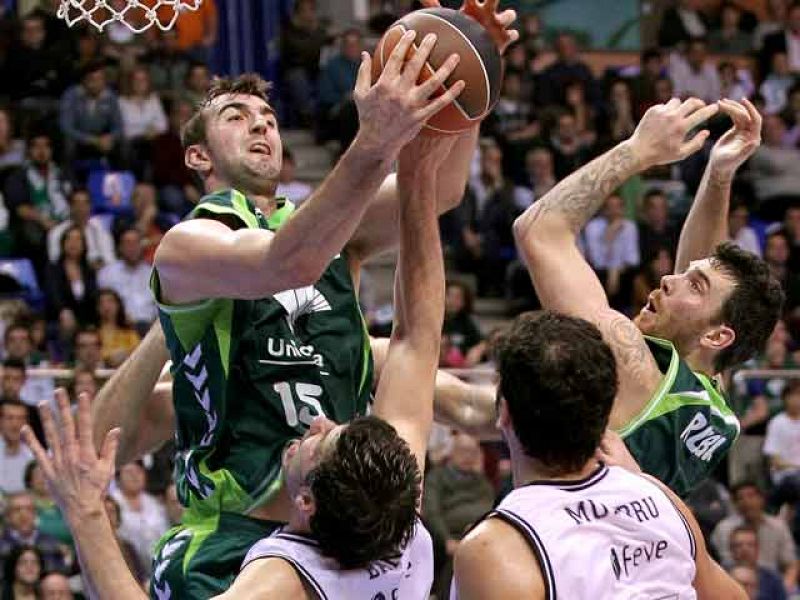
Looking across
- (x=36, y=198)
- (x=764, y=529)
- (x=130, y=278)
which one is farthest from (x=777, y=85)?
(x=36, y=198)

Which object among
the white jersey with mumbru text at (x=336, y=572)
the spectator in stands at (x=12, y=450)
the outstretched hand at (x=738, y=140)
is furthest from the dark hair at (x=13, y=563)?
the white jersey with mumbru text at (x=336, y=572)

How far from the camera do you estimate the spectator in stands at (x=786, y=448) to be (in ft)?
36.1

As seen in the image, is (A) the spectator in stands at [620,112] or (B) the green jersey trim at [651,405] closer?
(B) the green jersey trim at [651,405]

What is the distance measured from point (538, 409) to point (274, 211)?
1.36 metres

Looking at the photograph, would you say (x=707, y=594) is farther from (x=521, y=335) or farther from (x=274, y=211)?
(x=274, y=211)

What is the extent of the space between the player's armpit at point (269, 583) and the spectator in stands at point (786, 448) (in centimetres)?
766

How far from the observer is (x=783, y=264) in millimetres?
13461

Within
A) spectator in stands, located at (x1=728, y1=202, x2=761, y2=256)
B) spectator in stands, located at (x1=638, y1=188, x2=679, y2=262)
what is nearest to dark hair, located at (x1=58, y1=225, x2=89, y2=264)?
spectator in stands, located at (x1=638, y1=188, x2=679, y2=262)

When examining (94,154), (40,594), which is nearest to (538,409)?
(40,594)

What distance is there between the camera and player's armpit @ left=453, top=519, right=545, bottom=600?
140 inches

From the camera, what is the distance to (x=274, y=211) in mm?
4773

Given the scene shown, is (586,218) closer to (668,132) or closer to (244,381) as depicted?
(668,132)

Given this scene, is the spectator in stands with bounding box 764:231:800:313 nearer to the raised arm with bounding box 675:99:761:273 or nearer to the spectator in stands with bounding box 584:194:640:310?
the spectator in stands with bounding box 584:194:640:310

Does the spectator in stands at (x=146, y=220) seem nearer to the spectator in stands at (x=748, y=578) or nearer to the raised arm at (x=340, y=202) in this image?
the spectator in stands at (x=748, y=578)
